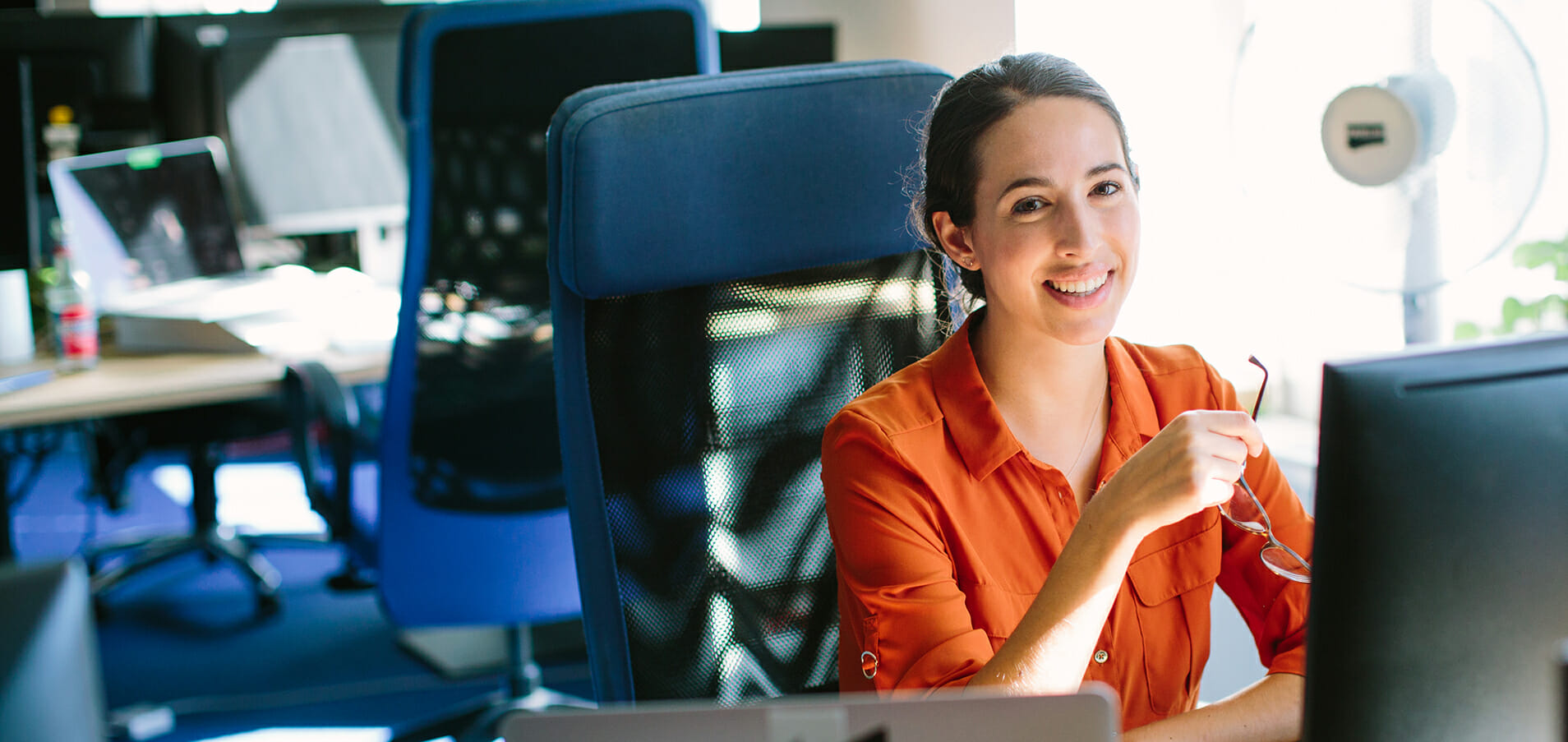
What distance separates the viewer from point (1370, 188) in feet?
4.51

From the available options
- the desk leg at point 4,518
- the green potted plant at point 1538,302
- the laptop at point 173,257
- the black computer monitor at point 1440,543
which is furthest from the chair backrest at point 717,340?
the desk leg at point 4,518

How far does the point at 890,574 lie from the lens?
1044 millimetres

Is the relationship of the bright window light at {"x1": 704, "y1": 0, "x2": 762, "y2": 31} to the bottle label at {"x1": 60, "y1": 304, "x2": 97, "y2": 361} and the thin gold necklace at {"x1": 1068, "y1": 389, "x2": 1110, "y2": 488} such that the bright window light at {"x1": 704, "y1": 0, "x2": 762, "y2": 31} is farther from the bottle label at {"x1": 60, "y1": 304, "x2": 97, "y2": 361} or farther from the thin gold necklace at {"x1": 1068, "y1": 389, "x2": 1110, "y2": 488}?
the thin gold necklace at {"x1": 1068, "y1": 389, "x2": 1110, "y2": 488}

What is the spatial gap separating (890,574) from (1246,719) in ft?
1.00

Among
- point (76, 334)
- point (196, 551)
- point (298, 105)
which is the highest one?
point (298, 105)

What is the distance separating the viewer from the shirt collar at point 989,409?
1.11m

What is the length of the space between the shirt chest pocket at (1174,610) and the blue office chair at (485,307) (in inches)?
36.1

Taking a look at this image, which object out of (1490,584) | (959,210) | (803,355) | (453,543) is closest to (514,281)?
(453,543)

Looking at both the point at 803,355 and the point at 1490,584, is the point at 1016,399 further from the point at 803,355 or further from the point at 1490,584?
the point at 1490,584

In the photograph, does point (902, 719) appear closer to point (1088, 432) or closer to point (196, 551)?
point (1088, 432)

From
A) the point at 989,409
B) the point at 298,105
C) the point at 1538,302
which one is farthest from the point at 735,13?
the point at 989,409

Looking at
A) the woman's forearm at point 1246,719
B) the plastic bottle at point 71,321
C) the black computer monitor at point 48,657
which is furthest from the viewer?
the plastic bottle at point 71,321

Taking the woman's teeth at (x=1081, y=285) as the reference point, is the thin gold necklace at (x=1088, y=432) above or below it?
below

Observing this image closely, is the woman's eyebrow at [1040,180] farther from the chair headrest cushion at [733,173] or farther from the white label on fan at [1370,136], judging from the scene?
the white label on fan at [1370,136]
